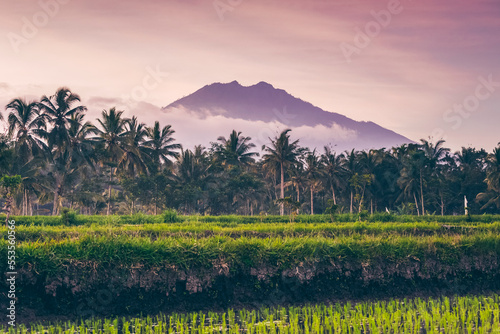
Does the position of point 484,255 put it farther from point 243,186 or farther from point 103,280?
point 243,186

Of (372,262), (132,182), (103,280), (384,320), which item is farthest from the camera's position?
(132,182)

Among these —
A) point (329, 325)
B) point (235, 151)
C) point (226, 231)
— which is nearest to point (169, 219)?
point (226, 231)

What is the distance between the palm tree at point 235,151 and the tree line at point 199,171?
11 centimetres

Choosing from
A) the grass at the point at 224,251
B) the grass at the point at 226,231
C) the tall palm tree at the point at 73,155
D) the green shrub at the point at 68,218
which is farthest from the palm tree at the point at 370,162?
the grass at the point at 224,251

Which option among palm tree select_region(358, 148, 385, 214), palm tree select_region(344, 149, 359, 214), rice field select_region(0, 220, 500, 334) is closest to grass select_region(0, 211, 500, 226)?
rice field select_region(0, 220, 500, 334)

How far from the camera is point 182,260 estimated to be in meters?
9.52

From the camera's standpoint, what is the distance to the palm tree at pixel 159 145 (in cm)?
4322

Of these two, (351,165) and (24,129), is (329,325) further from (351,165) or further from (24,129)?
(351,165)

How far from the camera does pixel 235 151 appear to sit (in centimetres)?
5072

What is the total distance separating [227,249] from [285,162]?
37.1 meters

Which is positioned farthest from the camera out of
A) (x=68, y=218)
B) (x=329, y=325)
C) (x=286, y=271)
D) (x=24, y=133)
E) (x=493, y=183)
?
(x=493, y=183)

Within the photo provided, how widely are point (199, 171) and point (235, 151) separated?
6.86 m

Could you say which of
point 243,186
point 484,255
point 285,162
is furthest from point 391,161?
point 484,255

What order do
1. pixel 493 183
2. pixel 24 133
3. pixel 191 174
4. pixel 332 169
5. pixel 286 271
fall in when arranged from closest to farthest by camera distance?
pixel 286 271 < pixel 24 133 < pixel 493 183 < pixel 191 174 < pixel 332 169
